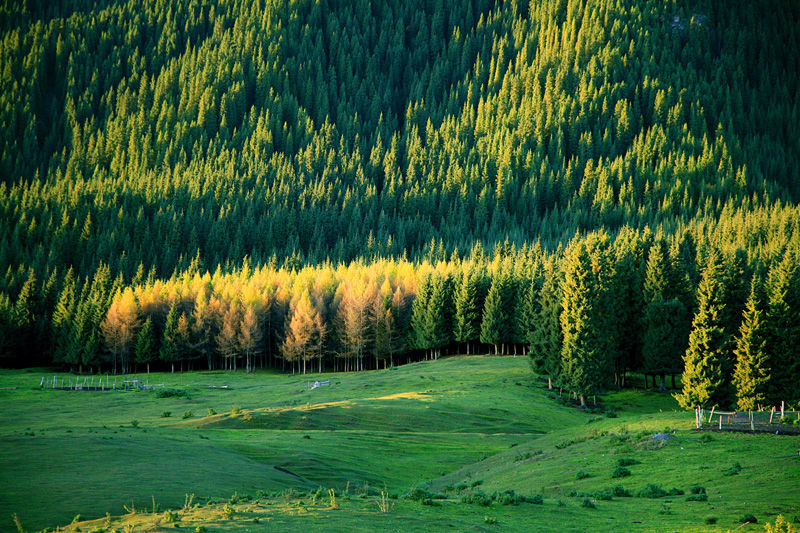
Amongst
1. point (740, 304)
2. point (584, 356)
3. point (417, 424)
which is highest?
point (740, 304)

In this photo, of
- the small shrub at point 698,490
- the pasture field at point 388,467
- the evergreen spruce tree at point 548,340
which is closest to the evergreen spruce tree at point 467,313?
the evergreen spruce tree at point 548,340

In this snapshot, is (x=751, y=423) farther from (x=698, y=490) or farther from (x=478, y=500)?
(x=478, y=500)

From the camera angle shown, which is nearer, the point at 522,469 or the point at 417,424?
the point at 522,469

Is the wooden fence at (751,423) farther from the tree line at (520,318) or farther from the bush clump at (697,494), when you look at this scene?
the tree line at (520,318)

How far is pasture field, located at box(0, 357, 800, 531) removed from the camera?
30.8 meters

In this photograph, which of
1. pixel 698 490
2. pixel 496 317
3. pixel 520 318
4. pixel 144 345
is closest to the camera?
pixel 698 490

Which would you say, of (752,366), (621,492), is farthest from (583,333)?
(621,492)

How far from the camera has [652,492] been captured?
36.6 m

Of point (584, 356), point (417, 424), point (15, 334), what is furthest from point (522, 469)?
point (15, 334)

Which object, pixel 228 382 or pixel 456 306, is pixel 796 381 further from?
pixel 228 382

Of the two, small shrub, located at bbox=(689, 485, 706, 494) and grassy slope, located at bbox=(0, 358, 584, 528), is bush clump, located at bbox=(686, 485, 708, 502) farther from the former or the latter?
grassy slope, located at bbox=(0, 358, 584, 528)

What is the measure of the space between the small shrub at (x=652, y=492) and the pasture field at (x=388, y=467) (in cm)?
56

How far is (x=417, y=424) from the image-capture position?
69875 millimetres

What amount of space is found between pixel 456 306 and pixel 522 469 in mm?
83963
